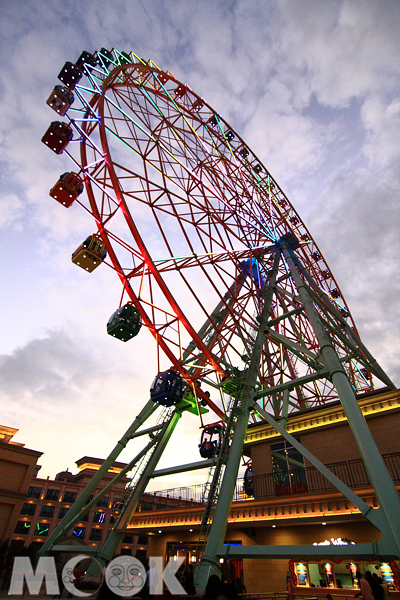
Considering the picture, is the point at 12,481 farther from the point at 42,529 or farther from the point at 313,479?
the point at 42,529

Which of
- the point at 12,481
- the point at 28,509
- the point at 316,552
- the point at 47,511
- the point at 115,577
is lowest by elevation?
the point at 115,577

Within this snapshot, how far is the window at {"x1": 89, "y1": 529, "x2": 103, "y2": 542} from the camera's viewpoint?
5459cm

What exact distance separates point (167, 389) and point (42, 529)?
Result: 55312 millimetres

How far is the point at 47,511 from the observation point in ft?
181

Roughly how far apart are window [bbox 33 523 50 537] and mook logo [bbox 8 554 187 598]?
153 feet

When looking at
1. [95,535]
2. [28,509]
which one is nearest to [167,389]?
[28,509]

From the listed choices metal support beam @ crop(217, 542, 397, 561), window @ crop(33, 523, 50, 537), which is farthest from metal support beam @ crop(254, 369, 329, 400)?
window @ crop(33, 523, 50, 537)

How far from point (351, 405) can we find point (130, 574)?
835 centimetres

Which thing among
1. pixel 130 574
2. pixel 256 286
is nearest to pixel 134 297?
pixel 256 286

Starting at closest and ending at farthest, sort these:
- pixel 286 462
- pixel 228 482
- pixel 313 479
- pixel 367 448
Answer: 1. pixel 367 448
2. pixel 228 482
3. pixel 313 479
4. pixel 286 462

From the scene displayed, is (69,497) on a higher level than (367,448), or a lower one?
higher

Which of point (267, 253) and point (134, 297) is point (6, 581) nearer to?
point (134, 297)

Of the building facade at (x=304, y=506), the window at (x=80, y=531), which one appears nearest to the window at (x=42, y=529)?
the window at (x=80, y=531)

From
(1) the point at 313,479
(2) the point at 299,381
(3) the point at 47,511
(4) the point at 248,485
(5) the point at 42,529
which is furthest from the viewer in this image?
(3) the point at 47,511
